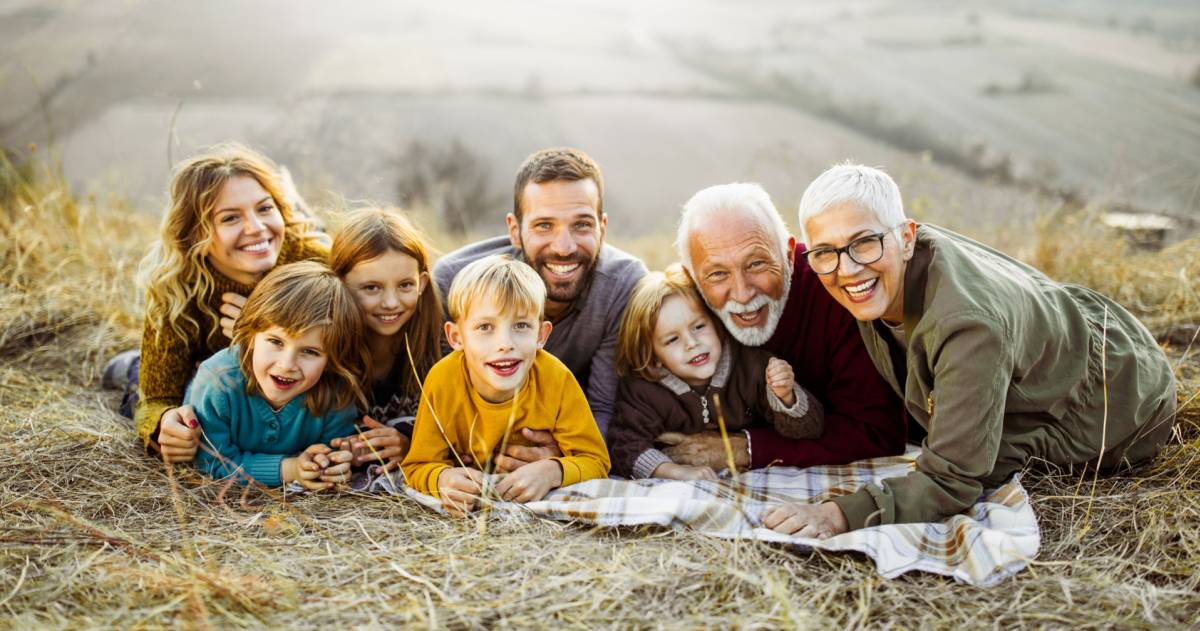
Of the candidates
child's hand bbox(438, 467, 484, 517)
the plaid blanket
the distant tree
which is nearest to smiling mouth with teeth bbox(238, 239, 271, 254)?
the plaid blanket

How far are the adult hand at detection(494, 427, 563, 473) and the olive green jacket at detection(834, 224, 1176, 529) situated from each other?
1.13 metres

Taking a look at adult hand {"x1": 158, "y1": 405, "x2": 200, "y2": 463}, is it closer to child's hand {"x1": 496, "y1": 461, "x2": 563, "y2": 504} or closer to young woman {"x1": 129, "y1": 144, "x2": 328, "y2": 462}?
young woman {"x1": 129, "y1": 144, "x2": 328, "y2": 462}

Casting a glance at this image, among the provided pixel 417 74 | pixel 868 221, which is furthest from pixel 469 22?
pixel 868 221

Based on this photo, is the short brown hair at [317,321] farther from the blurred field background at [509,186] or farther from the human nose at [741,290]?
the human nose at [741,290]

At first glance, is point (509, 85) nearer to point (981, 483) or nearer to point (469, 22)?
point (469, 22)

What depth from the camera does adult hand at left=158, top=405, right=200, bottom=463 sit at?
10.9ft

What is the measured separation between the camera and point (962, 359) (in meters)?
2.63

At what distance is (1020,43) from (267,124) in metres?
8.88

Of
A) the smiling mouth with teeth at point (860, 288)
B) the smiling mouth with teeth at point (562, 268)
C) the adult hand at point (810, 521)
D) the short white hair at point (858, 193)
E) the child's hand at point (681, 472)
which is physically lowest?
the child's hand at point (681, 472)

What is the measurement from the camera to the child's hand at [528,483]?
304 centimetres

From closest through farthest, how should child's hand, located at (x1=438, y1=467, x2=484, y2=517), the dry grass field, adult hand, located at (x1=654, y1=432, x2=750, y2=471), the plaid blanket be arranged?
the dry grass field, the plaid blanket, child's hand, located at (x1=438, y1=467, x2=484, y2=517), adult hand, located at (x1=654, y1=432, x2=750, y2=471)

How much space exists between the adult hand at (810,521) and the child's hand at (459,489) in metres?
1.06

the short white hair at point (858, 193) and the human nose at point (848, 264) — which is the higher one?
the short white hair at point (858, 193)

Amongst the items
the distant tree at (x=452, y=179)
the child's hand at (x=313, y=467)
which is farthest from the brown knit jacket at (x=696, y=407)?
the distant tree at (x=452, y=179)
